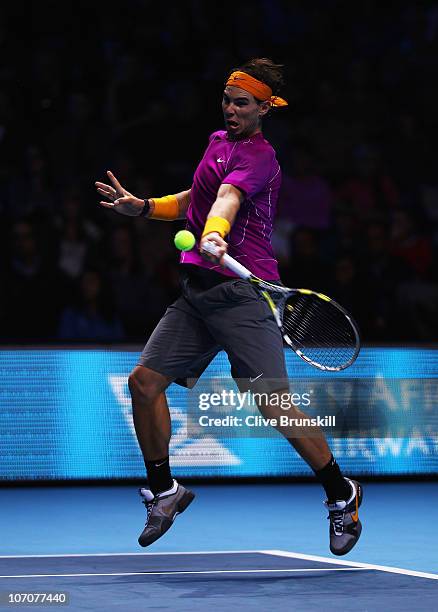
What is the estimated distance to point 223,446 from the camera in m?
9.47

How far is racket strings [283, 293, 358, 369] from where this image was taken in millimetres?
6430

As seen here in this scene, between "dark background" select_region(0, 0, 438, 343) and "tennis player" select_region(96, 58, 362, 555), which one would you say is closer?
"tennis player" select_region(96, 58, 362, 555)

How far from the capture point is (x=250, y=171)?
6211mm

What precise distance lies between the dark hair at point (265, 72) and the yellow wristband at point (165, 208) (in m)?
0.69

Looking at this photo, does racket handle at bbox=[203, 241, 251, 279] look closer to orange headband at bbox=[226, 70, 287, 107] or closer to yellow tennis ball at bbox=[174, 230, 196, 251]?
yellow tennis ball at bbox=[174, 230, 196, 251]

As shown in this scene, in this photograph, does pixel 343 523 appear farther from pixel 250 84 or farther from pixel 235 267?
pixel 250 84

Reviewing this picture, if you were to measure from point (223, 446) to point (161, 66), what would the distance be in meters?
5.06

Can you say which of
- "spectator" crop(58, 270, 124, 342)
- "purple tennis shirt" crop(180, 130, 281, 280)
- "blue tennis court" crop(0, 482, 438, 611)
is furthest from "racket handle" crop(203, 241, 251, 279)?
"spectator" crop(58, 270, 124, 342)

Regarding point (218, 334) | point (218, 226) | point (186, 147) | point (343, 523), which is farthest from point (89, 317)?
point (218, 226)

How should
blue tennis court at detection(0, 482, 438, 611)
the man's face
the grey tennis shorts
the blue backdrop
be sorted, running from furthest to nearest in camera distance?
the blue backdrop, the man's face, the grey tennis shorts, blue tennis court at detection(0, 482, 438, 611)

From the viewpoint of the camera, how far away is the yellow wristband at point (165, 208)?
22.0 ft

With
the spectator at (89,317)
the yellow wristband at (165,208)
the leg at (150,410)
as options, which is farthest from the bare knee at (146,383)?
the spectator at (89,317)

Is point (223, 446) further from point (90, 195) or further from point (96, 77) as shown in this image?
point (96, 77)

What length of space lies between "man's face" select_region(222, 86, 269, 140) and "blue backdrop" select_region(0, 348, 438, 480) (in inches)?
123
